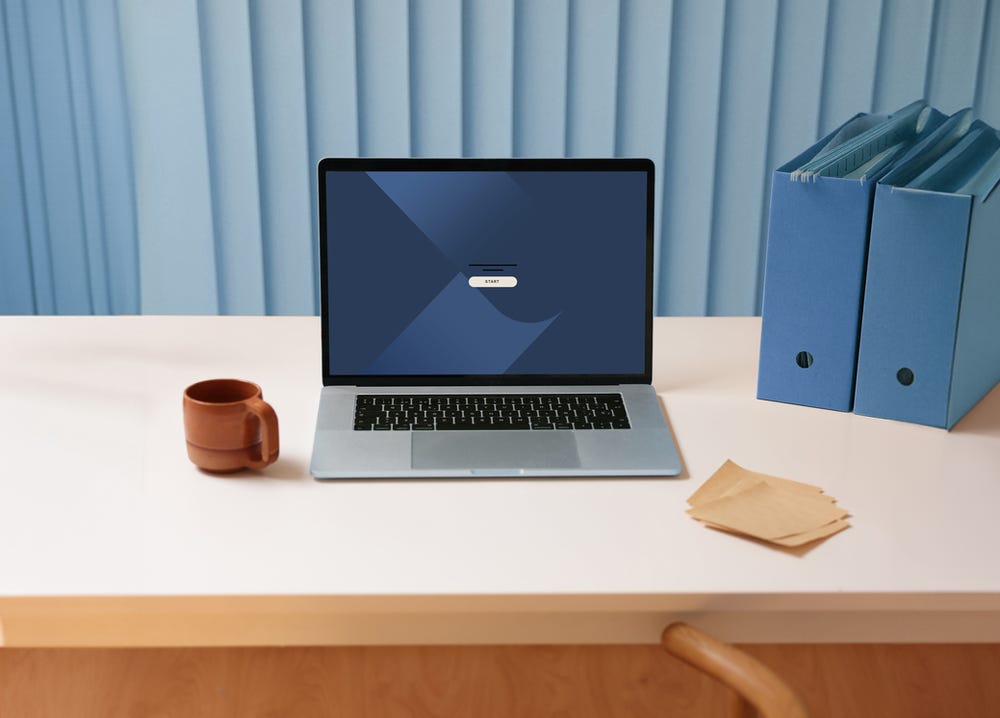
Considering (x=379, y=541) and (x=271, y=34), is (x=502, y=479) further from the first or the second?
(x=271, y=34)

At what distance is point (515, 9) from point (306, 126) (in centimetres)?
55

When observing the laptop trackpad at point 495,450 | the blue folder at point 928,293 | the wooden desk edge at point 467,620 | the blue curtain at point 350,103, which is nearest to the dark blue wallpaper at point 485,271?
the laptop trackpad at point 495,450

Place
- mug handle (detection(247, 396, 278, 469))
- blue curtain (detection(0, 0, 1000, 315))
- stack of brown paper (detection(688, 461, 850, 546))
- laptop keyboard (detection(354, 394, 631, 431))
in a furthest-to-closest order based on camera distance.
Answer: blue curtain (detection(0, 0, 1000, 315))
laptop keyboard (detection(354, 394, 631, 431))
mug handle (detection(247, 396, 278, 469))
stack of brown paper (detection(688, 461, 850, 546))

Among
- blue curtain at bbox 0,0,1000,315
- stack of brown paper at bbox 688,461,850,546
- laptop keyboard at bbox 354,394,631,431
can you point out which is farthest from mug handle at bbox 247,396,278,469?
blue curtain at bbox 0,0,1000,315

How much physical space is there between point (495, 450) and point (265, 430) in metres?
0.24

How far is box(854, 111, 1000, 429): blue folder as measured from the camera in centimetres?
121

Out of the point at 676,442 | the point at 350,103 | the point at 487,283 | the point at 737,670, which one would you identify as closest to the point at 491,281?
the point at 487,283

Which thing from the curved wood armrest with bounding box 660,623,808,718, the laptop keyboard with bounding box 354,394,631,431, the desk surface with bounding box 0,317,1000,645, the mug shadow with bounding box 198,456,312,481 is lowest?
the curved wood armrest with bounding box 660,623,808,718

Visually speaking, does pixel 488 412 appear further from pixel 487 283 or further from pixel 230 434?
pixel 230 434

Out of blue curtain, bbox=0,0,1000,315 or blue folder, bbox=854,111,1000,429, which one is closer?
blue folder, bbox=854,111,1000,429

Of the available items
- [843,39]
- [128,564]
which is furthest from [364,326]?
[843,39]

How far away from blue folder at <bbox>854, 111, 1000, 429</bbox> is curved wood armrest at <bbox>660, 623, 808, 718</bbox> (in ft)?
1.63

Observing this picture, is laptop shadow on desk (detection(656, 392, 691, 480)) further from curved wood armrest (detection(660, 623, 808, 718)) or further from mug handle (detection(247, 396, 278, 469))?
mug handle (detection(247, 396, 278, 469))

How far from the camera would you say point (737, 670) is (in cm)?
86
